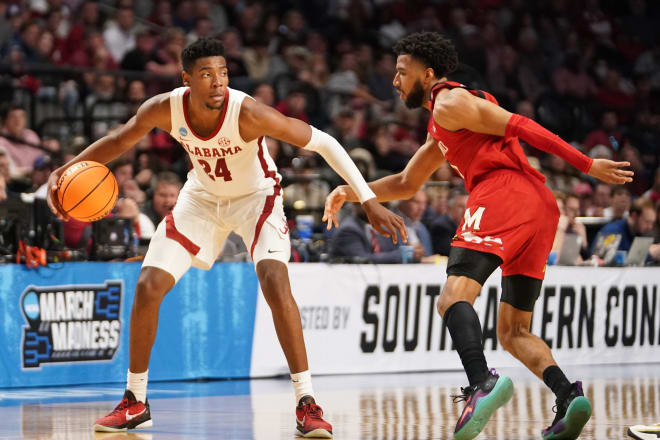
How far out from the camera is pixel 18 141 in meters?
12.1

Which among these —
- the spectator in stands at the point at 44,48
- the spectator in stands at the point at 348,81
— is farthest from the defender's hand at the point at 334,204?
the spectator in stands at the point at 348,81

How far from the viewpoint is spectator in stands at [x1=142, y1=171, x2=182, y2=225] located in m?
10.7

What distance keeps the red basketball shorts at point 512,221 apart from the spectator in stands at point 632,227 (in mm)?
6985

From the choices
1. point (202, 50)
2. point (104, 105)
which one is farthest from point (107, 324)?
point (104, 105)

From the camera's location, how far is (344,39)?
17453mm

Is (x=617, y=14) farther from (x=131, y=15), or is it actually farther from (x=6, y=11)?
(x=6, y=11)

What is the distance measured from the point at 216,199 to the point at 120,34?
8707mm

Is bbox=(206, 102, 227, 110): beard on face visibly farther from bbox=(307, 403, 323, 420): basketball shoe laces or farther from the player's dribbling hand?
the player's dribbling hand

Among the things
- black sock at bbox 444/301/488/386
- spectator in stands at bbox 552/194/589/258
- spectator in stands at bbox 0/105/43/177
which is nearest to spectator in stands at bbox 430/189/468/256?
spectator in stands at bbox 552/194/589/258

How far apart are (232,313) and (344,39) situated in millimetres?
8363

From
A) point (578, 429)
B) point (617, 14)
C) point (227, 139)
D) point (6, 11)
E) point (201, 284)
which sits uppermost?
point (617, 14)

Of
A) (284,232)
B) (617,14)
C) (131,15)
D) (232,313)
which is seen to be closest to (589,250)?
(232,313)

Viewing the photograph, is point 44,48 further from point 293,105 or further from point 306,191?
point 306,191

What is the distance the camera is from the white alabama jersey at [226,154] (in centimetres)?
630
